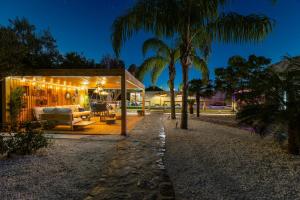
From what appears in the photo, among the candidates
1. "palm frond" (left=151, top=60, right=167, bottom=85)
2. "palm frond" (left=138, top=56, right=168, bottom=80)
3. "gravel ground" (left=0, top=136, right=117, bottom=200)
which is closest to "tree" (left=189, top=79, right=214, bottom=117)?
"palm frond" (left=151, top=60, right=167, bottom=85)

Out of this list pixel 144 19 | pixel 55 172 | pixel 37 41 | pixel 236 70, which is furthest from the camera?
pixel 37 41

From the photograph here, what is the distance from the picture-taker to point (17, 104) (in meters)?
9.10

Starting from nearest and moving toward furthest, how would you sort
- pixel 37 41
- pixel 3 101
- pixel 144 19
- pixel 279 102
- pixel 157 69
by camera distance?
pixel 279 102
pixel 144 19
pixel 3 101
pixel 157 69
pixel 37 41

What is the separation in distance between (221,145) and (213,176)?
2693mm

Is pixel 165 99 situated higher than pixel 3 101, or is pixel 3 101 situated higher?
pixel 165 99

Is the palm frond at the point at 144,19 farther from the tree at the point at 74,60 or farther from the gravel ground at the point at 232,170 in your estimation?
the tree at the point at 74,60

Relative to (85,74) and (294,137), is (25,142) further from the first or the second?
(294,137)

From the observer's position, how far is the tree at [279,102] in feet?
15.8

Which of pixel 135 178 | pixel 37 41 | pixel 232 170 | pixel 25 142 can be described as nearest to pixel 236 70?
pixel 232 170

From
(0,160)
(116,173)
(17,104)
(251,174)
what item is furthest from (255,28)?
(17,104)

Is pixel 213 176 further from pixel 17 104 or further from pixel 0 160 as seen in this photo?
pixel 17 104

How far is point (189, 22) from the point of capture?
852cm

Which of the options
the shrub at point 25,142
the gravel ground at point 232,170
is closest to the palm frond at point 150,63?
the gravel ground at point 232,170

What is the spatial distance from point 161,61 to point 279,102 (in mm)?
9991
